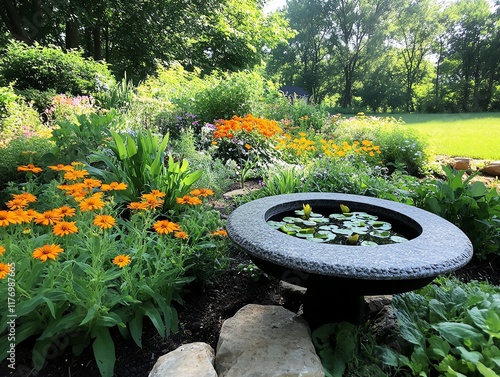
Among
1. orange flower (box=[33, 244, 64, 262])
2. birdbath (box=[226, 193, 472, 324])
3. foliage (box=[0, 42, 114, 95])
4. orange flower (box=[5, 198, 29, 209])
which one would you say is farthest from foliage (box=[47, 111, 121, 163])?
foliage (box=[0, 42, 114, 95])

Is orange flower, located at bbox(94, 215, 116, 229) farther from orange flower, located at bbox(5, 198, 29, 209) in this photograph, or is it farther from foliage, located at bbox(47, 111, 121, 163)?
foliage, located at bbox(47, 111, 121, 163)

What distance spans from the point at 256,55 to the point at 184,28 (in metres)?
4.19

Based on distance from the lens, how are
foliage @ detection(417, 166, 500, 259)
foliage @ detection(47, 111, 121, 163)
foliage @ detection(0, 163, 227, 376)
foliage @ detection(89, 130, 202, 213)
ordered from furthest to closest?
foliage @ detection(47, 111, 121, 163) < foliage @ detection(417, 166, 500, 259) < foliage @ detection(89, 130, 202, 213) < foliage @ detection(0, 163, 227, 376)

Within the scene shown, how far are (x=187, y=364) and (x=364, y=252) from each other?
2.76ft

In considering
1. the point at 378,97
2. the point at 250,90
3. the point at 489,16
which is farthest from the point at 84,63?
the point at 489,16

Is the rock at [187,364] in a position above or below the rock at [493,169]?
above

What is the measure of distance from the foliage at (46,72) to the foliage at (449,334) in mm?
7233

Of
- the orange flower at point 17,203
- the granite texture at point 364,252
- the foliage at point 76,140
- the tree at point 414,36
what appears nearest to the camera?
the granite texture at point 364,252

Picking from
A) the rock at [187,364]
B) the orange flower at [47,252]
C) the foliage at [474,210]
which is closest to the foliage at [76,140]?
the orange flower at [47,252]

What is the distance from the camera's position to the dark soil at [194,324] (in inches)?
55.8

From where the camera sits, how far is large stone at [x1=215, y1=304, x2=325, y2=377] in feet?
4.19

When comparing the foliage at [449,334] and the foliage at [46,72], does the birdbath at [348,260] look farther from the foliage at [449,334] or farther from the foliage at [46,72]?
the foliage at [46,72]

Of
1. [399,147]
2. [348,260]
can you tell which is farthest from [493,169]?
[348,260]

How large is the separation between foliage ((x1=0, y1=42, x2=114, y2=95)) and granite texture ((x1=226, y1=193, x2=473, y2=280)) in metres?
6.78
